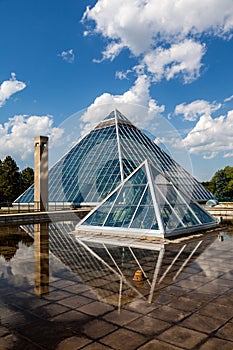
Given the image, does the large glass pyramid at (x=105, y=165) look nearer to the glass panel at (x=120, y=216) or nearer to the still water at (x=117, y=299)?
the glass panel at (x=120, y=216)

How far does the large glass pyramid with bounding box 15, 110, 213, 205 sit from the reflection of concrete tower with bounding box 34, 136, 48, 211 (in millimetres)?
3528

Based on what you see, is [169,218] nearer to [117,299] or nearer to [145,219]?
[145,219]

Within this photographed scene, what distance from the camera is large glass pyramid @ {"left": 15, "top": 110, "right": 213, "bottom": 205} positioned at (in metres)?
35.2

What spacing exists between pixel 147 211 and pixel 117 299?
9.13 metres

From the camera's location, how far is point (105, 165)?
3741 centimetres

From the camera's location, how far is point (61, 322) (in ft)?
18.3

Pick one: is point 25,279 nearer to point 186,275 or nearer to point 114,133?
point 186,275

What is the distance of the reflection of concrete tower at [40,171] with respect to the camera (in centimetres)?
3272

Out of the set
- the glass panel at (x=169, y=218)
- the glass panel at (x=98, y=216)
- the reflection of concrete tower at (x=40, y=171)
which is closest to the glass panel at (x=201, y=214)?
the glass panel at (x=169, y=218)

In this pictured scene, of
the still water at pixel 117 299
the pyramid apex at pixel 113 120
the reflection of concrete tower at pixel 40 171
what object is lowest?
the still water at pixel 117 299

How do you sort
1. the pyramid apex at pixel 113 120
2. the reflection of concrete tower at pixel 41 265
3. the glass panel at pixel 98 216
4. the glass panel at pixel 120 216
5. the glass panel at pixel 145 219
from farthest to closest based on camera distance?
the pyramid apex at pixel 113 120 < the glass panel at pixel 98 216 < the glass panel at pixel 120 216 < the glass panel at pixel 145 219 < the reflection of concrete tower at pixel 41 265

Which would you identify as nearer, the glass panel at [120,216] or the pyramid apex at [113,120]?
the glass panel at [120,216]

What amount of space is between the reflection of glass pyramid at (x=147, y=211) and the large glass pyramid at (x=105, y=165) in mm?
14832

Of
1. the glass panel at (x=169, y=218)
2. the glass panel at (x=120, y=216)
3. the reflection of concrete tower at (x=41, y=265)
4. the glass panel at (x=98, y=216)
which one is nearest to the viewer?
the reflection of concrete tower at (x=41, y=265)
